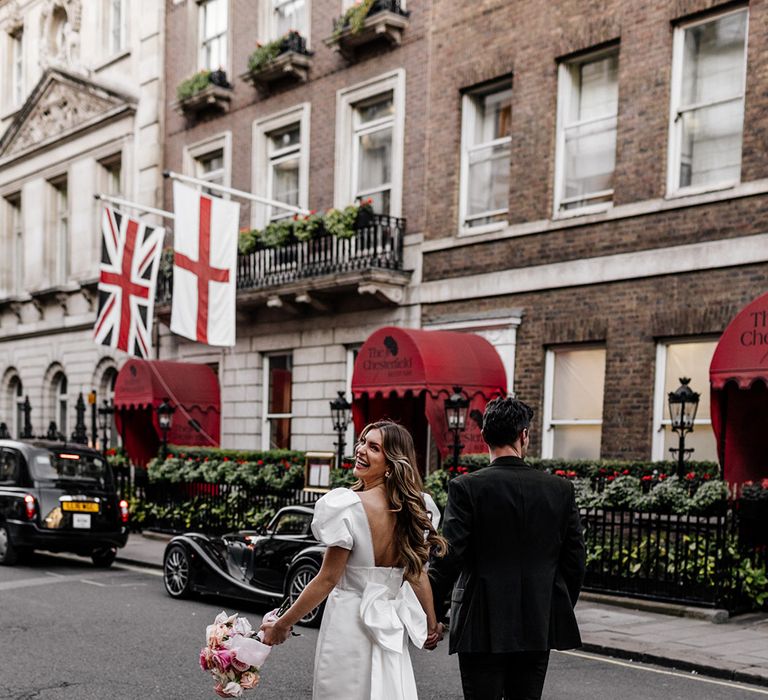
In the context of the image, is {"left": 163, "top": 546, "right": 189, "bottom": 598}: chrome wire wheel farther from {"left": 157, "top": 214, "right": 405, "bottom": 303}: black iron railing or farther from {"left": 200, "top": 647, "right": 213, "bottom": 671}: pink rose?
{"left": 200, "top": 647, "right": 213, "bottom": 671}: pink rose

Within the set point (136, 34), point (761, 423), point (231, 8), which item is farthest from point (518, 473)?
point (136, 34)

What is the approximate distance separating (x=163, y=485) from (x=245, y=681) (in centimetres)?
1486

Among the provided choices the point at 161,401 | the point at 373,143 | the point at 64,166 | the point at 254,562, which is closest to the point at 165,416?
the point at 161,401

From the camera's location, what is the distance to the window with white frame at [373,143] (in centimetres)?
1747

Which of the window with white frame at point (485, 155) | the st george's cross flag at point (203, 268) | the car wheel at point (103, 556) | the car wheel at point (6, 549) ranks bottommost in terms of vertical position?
the car wheel at point (103, 556)

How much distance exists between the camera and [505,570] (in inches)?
166

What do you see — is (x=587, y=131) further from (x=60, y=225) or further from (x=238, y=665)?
(x=60, y=225)

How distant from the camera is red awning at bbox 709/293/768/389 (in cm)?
1099

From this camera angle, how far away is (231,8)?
21.5 m

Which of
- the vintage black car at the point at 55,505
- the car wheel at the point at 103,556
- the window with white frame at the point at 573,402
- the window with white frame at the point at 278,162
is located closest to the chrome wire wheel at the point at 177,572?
the vintage black car at the point at 55,505

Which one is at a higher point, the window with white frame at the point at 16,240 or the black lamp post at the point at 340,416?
the window with white frame at the point at 16,240

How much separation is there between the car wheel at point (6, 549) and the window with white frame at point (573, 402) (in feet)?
24.7

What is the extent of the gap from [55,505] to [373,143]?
861 cm

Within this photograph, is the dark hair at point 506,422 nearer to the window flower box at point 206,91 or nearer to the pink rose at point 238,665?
the pink rose at point 238,665
